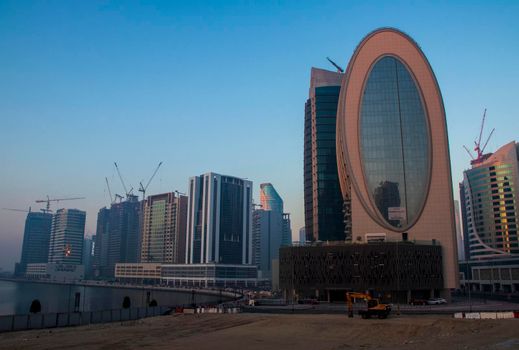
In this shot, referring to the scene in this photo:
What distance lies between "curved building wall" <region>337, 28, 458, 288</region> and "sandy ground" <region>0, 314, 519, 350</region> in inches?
3130

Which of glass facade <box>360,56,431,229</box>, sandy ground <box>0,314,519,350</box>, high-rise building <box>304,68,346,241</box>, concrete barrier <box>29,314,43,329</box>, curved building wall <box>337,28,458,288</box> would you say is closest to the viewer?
sandy ground <box>0,314,519,350</box>

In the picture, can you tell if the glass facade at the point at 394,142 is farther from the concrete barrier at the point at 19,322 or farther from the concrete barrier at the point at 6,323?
the concrete barrier at the point at 6,323

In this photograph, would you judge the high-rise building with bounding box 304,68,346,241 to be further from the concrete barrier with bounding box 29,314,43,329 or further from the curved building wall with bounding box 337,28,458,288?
the concrete barrier with bounding box 29,314,43,329

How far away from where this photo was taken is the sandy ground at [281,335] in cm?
4519

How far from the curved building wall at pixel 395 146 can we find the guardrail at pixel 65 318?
8085cm

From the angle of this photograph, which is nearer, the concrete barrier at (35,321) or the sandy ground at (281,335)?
the sandy ground at (281,335)

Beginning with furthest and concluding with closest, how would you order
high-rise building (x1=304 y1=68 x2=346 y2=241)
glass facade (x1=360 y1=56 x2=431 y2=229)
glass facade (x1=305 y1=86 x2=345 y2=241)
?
1. high-rise building (x1=304 y1=68 x2=346 y2=241)
2. glass facade (x1=305 y1=86 x2=345 y2=241)
3. glass facade (x1=360 y1=56 x2=431 y2=229)

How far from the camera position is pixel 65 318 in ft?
219

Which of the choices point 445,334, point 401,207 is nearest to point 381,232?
point 401,207

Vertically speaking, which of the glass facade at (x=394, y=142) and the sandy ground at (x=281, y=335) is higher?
the glass facade at (x=394, y=142)

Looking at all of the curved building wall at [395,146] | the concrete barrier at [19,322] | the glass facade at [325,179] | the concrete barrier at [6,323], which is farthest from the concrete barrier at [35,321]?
the glass facade at [325,179]

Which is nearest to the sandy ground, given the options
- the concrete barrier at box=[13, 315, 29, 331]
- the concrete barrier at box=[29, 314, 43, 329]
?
the concrete barrier at box=[13, 315, 29, 331]

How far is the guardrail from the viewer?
197 feet

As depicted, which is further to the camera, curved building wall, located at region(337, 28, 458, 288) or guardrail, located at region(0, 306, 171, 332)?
curved building wall, located at region(337, 28, 458, 288)
